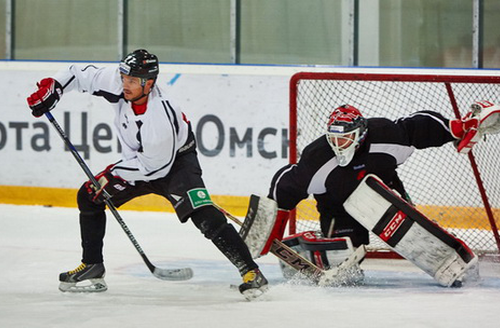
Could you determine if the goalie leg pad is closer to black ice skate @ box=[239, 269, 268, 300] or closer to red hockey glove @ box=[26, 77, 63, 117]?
black ice skate @ box=[239, 269, 268, 300]

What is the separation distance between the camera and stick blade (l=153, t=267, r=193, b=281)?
14.3 feet

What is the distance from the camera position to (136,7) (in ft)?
23.1

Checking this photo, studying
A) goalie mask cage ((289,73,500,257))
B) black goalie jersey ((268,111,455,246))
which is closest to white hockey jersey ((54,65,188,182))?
black goalie jersey ((268,111,455,246))

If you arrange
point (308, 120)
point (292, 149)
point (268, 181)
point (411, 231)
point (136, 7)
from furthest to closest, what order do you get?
point (136, 7)
point (268, 181)
point (308, 120)
point (292, 149)
point (411, 231)

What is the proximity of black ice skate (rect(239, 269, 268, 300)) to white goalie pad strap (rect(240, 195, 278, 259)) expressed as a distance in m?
0.43

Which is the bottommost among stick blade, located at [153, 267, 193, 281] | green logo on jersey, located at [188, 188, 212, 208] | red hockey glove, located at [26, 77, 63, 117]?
stick blade, located at [153, 267, 193, 281]

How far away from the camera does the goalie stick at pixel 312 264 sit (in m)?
4.26

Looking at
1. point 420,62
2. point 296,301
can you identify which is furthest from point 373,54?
point 296,301

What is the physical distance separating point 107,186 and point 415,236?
1254mm

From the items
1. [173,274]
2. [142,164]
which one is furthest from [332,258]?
[142,164]

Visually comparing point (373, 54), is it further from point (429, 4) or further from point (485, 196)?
point (485, 196)

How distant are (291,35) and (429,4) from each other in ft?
2.96

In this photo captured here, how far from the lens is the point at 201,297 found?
4066mm

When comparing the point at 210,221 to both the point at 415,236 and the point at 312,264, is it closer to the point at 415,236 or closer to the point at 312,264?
the point at 312,264
